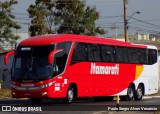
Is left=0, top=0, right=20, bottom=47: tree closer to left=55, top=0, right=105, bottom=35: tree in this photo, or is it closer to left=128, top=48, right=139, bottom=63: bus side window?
left=55, top=0, right=105, bottom=35: tree

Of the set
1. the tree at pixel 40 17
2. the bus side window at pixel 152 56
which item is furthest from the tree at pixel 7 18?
the bus side window at pixel 152 56

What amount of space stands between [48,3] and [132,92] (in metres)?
32.0

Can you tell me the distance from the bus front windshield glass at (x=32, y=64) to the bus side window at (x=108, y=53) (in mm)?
5133

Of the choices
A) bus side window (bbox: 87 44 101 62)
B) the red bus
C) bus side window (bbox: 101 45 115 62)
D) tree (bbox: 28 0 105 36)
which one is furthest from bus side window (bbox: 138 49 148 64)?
tree (bbox: 28 0 105 36)

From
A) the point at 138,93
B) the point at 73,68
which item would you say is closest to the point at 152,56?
the point at 138,93

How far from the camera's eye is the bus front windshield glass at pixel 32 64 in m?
24.7

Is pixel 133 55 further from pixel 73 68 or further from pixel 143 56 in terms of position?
pixel 73 68

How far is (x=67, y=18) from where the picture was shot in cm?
6144

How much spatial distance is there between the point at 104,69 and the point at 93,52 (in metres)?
1.60

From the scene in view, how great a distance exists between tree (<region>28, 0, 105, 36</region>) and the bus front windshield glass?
34544 mm

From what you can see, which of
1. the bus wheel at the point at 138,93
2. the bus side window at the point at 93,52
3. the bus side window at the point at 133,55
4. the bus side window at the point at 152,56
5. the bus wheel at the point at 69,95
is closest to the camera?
the bus wheel at the point at 69,95

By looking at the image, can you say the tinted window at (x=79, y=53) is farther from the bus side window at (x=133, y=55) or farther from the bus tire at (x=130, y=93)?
the bus tire at (x=130, y=93)

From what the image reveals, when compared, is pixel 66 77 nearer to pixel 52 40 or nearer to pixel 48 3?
pixel 52 40

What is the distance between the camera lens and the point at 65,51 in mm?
25438
